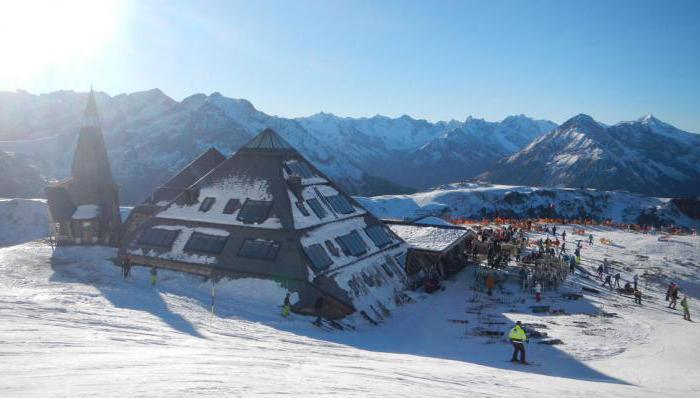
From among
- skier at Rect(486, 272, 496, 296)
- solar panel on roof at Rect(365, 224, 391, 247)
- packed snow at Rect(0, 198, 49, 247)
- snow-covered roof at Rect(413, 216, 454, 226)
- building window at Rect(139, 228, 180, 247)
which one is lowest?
packed snow at Rect(0, 198, 49, 247)

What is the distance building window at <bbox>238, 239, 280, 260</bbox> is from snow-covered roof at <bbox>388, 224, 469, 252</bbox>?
14.9 m

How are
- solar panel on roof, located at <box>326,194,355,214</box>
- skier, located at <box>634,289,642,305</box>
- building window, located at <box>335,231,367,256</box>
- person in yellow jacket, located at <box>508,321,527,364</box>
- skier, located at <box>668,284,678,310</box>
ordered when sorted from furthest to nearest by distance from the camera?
solar panel on roof, located at <box>326,194,355,214</box> < skier, located at <box>668,284,678,310</box> < skier, located at <box>634,289,642,305</box> < building window, located at <box>335,231,367,256</box> < person in yellow jacket, located at <box>508,321,527,364</box>

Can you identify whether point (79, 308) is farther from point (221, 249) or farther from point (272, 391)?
point (272, 391)

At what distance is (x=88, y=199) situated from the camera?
4891 cm

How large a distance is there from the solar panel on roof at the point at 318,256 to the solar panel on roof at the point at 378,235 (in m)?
7.67

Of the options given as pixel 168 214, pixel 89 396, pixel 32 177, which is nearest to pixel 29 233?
pixel 168 214

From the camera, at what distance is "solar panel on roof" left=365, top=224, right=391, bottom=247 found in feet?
134

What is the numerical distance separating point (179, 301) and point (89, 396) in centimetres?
1965

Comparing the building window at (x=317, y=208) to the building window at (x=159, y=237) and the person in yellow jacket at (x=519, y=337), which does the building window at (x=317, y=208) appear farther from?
the person in yellow jacket at (x=519, y=337)

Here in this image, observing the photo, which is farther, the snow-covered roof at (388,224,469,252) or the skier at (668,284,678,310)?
the snow-covered roof at (388,224,469,252)

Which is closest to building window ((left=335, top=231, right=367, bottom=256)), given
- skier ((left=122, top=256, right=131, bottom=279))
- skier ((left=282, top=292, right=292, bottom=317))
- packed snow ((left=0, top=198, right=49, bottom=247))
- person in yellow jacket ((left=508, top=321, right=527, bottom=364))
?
skier ((left=282, top=292, right=292, bottom=317))

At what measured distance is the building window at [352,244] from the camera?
36125mm

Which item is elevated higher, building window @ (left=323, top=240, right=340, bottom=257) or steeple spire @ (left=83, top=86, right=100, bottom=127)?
steeple spire @ (left=83, top=86, right=100, bottom=127)

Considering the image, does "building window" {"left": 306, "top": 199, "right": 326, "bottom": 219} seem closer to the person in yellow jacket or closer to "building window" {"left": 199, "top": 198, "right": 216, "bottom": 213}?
"building window" {"left": 199, "top": 198, "right": 216, "bottom": 213}
